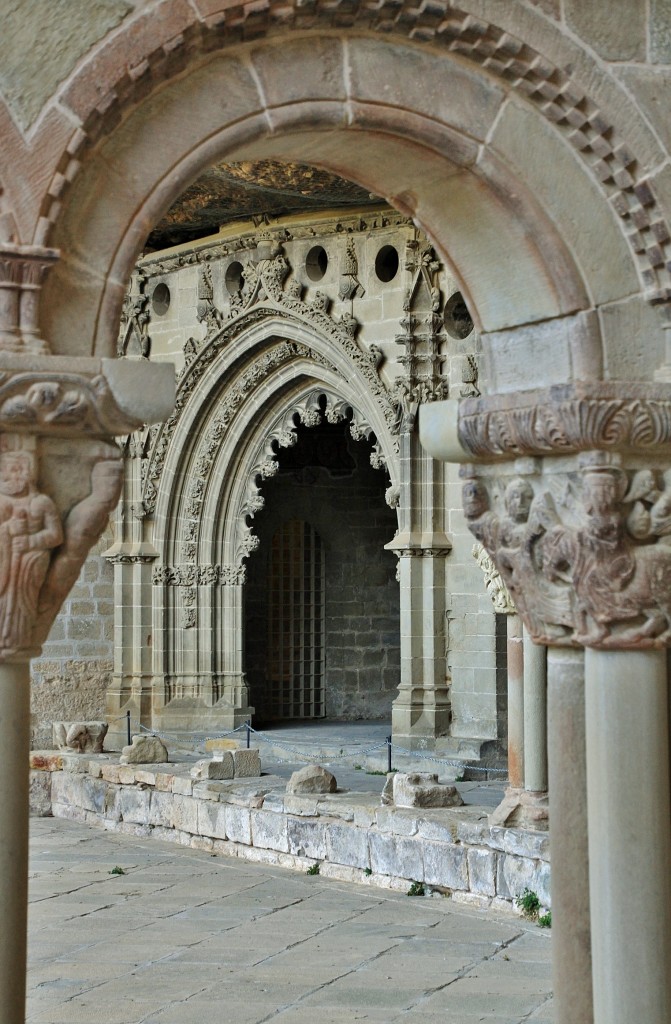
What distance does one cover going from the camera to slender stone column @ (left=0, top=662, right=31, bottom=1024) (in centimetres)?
361

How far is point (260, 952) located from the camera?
7668 mm

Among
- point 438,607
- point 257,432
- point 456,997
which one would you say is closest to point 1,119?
point 456,997

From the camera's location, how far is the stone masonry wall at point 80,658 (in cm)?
1652

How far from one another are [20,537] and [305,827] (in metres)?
6.66

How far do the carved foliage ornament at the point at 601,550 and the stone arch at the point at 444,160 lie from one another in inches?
12.0

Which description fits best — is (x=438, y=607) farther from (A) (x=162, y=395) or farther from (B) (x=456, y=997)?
(A) (x=162, y=395)

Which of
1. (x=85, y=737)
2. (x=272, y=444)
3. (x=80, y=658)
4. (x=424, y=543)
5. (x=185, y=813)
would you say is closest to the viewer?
(x=185, y=813)

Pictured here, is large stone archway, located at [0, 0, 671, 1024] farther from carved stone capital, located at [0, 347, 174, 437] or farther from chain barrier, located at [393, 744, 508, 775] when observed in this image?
chain barrier, located at [393, 744, 508, 775]

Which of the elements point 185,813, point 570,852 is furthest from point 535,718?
point 570,852

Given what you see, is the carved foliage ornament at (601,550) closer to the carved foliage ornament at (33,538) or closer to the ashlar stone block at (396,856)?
the carved foliage ornament at (33,538)

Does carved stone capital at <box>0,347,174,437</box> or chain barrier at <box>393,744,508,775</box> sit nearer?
carved stone capital at <box>0,347,174,437</box>

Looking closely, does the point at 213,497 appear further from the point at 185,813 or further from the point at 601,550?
the point at 601,550

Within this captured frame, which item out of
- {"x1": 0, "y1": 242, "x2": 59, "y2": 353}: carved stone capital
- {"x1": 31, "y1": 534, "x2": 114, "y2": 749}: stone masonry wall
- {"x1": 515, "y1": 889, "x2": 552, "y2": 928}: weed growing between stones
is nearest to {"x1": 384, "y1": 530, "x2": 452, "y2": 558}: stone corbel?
{"x1": 31, "y1": 534, "x2": 114, "y2": 749}: stone masonry wall

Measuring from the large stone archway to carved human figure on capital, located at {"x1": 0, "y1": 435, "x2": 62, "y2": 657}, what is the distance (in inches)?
1.4
